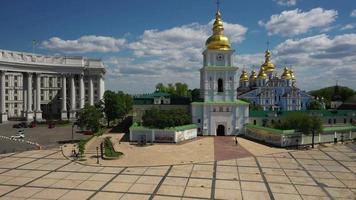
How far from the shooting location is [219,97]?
51.7 m

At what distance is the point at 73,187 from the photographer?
24750mm

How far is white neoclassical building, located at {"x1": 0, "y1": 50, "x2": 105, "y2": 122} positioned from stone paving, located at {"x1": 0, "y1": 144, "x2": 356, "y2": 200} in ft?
150

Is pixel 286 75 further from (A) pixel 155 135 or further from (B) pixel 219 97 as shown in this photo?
(A) pixel 155 135

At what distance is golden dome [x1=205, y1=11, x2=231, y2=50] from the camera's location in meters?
51.0

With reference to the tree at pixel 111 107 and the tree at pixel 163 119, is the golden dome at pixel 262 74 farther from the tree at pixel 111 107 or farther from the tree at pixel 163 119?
the tree at pixel 163 119

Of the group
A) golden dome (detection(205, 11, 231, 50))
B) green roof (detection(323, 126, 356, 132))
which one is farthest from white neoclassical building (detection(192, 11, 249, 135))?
green roof (detection(323, 126, 356, 132))

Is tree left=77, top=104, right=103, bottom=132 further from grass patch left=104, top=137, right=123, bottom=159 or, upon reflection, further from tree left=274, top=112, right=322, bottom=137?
tree left=274, top=112, right=322, bottom=137

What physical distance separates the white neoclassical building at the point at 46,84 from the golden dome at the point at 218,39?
→ 47686 millimetres

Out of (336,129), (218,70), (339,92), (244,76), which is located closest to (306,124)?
(336,129)

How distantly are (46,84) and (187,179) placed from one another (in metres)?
84.6

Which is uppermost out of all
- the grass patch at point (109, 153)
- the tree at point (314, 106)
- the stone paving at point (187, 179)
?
the tree at point (314, 106)

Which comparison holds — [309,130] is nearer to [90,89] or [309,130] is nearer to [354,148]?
[354,148]

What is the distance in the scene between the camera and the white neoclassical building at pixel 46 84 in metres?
75.9

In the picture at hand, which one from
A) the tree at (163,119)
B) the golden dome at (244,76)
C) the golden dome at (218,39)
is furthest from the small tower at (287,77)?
the tree at (163,119)
